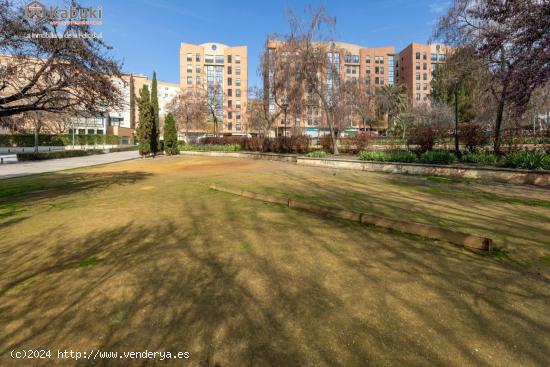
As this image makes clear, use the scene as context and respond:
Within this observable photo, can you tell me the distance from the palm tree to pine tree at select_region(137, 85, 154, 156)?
169ft

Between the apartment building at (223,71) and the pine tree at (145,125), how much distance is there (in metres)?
61.4

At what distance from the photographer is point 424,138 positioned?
57.8ft

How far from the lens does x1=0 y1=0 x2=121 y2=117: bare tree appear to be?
8219 millimetres

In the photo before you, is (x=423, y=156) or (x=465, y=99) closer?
(x=423, y=156)

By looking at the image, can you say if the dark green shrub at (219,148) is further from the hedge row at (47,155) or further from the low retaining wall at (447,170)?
the low retaining wall at (447,170)

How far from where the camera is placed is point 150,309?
3.06 metres

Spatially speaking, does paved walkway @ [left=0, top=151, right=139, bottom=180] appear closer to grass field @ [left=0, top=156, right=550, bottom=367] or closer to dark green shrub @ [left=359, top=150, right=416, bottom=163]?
grass field @ [left=0, top=156, right=550, bottom=367]

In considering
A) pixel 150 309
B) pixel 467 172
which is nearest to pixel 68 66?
pixel 150 309

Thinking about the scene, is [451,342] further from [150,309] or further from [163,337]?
[150,309]

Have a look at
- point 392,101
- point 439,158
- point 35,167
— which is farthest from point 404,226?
point 392,101

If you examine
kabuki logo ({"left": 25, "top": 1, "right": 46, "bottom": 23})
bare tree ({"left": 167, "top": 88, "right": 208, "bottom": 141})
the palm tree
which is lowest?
kabuki logo ({"left": 25, "top": 1, "right": 46, "bottom": 23})

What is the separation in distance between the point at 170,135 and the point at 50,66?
26745 millimetres

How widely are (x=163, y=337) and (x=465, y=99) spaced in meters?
59.1

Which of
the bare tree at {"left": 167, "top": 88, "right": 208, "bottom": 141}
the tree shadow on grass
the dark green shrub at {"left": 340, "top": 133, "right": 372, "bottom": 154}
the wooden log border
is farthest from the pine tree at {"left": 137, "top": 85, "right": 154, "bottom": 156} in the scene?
the wooden log border
